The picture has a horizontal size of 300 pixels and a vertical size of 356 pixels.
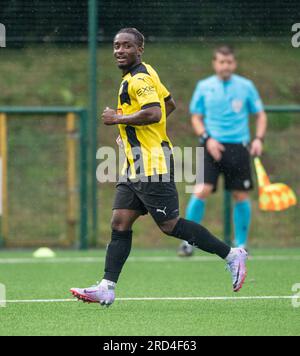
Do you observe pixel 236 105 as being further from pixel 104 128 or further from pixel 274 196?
pixel 104 128

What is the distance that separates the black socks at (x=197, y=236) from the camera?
6902mm

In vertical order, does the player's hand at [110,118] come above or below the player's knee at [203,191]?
above

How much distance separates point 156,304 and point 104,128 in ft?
24.1

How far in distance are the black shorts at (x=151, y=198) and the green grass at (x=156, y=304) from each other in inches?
25.3

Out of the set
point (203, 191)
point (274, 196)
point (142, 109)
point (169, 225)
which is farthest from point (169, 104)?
point (274, 196)

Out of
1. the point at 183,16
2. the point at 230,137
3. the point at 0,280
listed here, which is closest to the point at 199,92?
the point at 230,137

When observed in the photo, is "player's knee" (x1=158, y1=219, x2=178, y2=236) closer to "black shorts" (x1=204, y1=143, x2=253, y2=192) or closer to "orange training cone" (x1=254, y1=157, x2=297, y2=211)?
"black shorts" (x1=204, y1=143, x2=253, y2=192)

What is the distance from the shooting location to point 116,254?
22.3 ft

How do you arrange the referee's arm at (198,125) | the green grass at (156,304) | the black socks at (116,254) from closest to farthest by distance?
the green grass at (156,304) < the black socks at (116,254) < the referee's arm at (198,125)

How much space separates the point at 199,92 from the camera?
428 inches

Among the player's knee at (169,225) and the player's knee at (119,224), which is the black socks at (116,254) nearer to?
the player's knee at (119,224)

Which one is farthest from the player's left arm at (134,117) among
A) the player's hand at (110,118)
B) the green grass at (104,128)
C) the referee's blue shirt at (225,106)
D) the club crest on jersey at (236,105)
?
the green grass at (104,128)
